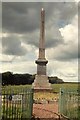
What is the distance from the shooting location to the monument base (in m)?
35.9

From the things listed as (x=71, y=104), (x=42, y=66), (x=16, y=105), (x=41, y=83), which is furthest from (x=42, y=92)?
(x=16, y=105)

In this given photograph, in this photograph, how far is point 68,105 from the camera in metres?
15.5

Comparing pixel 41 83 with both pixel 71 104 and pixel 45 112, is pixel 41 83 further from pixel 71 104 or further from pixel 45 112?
pixel 71 104

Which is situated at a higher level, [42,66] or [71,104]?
[42,66]

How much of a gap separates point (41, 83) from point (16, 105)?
919 inches

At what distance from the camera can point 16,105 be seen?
12.9 meters

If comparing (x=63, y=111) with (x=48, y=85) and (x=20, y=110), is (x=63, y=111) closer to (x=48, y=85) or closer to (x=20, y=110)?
(x=20, y=110)

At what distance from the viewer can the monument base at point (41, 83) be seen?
3588 cm

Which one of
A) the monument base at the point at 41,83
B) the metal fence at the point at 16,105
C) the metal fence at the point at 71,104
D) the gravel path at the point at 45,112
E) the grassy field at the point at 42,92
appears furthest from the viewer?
the monument base at the point at 41,83

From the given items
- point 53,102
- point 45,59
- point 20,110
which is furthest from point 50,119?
point 45,59

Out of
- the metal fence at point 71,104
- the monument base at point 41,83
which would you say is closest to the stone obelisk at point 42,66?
the monument base at point 41,83

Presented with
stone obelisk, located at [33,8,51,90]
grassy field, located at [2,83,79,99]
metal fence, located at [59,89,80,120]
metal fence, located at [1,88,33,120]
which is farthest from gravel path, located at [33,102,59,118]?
stone obelisk, located at [33,8,51,90]

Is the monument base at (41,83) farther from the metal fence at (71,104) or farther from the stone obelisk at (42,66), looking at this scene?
the metal fence at (71,104)

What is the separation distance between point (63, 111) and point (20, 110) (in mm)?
3986
